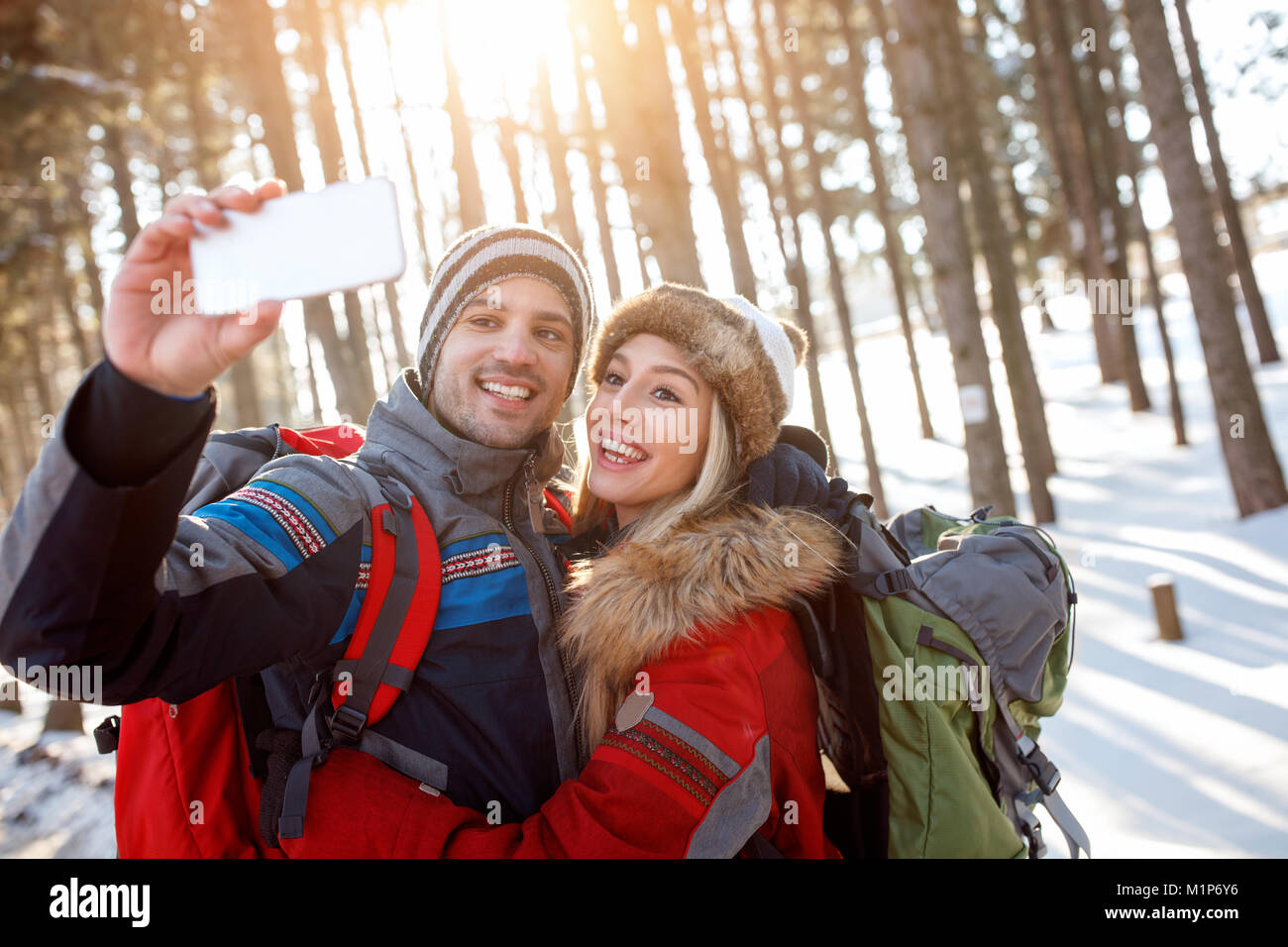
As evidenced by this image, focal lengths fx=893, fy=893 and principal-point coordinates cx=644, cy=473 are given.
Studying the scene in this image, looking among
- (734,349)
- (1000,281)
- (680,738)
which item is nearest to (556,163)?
(1000,281)

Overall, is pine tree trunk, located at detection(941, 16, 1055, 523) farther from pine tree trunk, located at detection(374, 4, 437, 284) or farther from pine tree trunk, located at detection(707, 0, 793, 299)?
pine tree trunk, located at detection(374, 4, 437, 284)

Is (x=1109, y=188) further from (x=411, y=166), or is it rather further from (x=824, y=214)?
(x=411, y=166)

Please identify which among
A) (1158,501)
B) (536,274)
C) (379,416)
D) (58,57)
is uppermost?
(58,57)

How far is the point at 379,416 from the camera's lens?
272cm

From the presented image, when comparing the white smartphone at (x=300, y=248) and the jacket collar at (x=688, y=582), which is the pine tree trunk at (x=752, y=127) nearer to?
the jacket collar at (x=688, y=582)

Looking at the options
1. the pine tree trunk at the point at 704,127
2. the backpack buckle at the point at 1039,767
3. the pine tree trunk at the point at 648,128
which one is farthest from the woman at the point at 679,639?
the pine tree trunk at the point at 704,127

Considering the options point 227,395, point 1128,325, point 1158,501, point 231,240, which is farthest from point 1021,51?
point 227,395

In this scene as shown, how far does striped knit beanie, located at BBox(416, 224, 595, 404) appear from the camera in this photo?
295cm

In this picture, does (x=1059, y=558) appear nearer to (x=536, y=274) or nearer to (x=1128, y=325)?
(x=536, y=274)

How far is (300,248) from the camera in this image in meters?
1.42

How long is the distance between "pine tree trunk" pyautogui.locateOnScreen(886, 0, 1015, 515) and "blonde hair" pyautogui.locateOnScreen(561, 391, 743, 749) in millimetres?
6870

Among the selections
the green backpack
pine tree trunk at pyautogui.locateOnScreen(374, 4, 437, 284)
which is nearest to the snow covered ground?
the green backpack

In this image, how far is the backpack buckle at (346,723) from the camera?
206 centimetres
